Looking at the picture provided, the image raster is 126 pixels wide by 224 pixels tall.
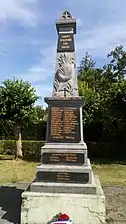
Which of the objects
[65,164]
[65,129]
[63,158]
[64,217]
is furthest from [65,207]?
[65,129]

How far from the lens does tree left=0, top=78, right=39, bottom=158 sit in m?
18.4

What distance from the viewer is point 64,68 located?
24.4 feet

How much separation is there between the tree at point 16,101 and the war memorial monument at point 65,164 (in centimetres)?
1123

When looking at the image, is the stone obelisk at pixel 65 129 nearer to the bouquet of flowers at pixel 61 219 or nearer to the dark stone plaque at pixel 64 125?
the dark stone plaque at pixel 64 125

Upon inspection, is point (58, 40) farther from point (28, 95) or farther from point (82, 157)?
point (28, 95)

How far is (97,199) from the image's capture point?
6.26 metres

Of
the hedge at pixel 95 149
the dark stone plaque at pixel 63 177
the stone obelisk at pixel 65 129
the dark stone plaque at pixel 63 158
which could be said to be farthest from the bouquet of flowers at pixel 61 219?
the hedge at pixel 95 149

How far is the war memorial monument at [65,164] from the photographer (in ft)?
20.6

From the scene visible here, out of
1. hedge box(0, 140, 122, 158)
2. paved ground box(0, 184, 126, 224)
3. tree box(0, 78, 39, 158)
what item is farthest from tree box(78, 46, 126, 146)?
paved ground box(0, 184, 126, 224)

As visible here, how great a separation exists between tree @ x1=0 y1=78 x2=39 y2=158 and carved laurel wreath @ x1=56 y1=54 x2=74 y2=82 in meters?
11.2

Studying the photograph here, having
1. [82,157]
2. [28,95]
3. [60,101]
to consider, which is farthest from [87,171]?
[28,95]

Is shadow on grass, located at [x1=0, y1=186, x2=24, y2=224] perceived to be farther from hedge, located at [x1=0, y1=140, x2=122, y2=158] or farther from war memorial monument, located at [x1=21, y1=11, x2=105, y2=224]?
hedge, located at [x1=0, y1=140, x2=122, y2=158]

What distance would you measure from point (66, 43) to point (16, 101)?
11.3 metres

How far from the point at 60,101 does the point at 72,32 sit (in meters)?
1.74
